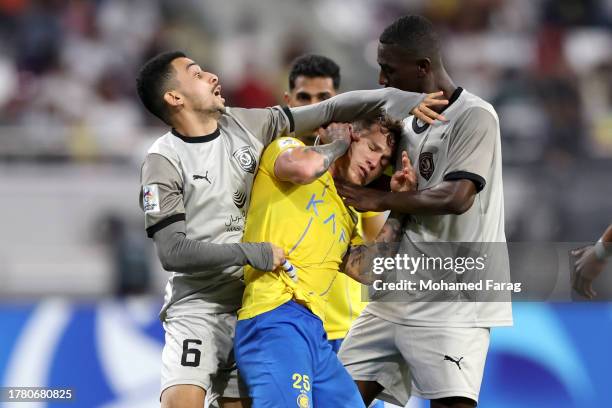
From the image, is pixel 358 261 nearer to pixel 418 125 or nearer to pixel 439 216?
pixel 439 216

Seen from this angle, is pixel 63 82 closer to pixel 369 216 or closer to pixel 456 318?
pixel 369 216

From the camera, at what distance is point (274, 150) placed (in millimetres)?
4227

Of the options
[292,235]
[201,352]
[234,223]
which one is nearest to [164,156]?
[234,223]

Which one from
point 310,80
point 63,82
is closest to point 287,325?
point 310,80

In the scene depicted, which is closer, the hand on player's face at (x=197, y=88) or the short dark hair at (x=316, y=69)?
the hand on player's face at (x=197, y=88)

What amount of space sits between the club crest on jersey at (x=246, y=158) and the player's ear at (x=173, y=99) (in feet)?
1.03

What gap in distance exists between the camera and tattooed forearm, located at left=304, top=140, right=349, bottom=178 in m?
4.04

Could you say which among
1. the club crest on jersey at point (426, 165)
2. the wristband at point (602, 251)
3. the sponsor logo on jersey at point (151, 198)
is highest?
the club crest on jersey at point (426, 165)

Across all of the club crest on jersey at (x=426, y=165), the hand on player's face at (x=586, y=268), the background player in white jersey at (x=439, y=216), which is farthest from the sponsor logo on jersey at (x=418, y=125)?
the hand on player's face at (x=586, y=268)

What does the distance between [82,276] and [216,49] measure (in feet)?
12.3

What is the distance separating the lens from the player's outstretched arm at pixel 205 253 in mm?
3975

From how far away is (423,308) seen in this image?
14.3 ft

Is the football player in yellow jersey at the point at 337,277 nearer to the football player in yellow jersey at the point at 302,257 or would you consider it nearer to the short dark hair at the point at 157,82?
the football player in yellow jersey at the point at 302,257

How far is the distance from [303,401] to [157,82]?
1.47m
